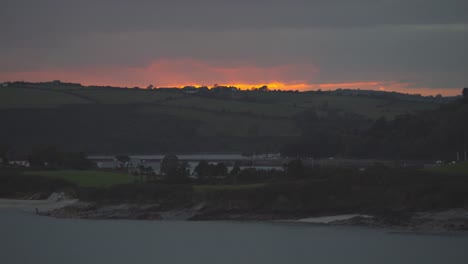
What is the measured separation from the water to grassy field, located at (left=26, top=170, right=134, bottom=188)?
9842mm

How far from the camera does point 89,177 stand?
66250mm

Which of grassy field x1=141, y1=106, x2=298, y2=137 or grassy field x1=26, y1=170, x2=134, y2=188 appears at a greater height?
grassy field x1=141, y1=106, x2=298, y2=137

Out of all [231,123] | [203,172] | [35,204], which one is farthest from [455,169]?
[231,123]

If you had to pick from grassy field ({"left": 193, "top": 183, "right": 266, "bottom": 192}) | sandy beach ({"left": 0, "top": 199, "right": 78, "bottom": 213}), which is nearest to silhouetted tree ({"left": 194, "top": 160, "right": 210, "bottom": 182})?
grassy field ({"left": 193, "top": 183, "right": 266, "bottom": 192})

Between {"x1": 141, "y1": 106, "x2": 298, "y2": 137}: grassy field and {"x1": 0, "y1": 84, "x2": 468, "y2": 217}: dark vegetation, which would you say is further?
{"x1": 141, "y1": 106, "x2": 298, "y2": 137}: grassy field

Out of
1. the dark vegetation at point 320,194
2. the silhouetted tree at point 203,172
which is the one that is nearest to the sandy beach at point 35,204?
the dark vegetation at point 320,194

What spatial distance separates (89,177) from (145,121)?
55067mm

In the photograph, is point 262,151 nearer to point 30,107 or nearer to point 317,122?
point 317,122

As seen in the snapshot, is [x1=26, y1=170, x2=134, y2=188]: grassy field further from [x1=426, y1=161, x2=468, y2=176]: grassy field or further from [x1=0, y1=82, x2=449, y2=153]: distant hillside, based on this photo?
[x1=0, y1=82, x2=449, y2=153]: distant hillside

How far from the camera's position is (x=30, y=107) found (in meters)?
120

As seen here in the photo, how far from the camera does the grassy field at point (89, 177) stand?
63388 mm

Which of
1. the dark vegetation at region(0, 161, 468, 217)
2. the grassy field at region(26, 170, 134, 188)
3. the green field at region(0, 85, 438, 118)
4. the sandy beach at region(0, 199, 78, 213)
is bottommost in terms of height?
the sandy beach at region(0, 199, 78, 213)

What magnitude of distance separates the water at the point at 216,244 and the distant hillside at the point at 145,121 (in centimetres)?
6247

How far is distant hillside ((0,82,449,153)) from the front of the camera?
116m
